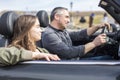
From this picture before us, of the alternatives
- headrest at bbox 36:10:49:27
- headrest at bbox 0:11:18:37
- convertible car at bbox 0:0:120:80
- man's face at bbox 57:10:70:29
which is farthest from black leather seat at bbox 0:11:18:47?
headrest at bbox 36:10:49:27

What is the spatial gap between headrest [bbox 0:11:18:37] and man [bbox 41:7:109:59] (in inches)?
22.5

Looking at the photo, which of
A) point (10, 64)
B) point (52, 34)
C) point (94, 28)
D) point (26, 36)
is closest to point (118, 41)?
point (94, 28)

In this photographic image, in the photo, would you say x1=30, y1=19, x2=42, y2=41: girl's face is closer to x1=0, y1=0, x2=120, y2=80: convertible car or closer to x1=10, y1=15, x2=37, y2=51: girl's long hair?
x1=10, y1=15, x2=37, y2=51: girl's long hair

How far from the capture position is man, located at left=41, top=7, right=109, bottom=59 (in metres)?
4.26

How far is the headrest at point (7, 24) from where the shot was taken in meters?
3.90

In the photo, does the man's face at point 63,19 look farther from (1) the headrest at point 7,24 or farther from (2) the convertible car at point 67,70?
(2) the convertible car at point 67,70

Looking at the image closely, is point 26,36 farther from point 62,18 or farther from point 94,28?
→ point 94,28

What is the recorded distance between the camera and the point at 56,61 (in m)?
3.34

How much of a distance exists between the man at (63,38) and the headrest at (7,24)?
57cm

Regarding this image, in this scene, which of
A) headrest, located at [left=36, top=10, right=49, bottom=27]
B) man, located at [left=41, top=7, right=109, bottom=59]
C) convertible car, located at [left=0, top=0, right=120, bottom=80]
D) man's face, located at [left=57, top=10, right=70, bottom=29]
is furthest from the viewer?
headrest, located at [left=36, top=10, right=49, bottom=27]

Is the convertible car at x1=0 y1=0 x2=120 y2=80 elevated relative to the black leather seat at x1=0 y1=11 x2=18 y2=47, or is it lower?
lower

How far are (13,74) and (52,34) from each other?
1276 millimetres

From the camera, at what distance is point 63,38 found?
471 centimetres

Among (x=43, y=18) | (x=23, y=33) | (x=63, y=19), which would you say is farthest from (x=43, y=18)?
(x=23, y=33)
